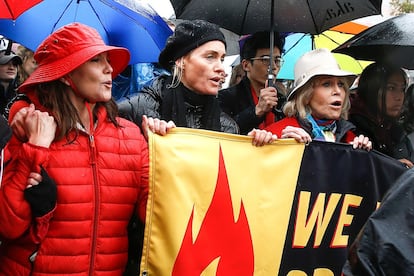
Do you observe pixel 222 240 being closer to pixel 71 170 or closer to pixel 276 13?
pixel 71 170

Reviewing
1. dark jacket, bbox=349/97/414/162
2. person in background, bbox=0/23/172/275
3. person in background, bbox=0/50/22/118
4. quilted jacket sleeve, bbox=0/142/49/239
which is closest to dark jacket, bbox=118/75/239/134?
person in background, bbox=0/23/172/275

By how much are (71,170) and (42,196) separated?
0.18 metres

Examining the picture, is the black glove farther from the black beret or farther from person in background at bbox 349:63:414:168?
person in background at bbox 349:63:414:168

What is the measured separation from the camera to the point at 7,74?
5000 millimetres

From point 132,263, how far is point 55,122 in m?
0.85

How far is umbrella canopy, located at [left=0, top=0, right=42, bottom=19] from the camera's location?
339cm

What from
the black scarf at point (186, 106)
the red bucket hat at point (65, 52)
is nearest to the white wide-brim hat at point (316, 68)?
the black scarf at point (186, 106)

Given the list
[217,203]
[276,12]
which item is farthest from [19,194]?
[276,12]

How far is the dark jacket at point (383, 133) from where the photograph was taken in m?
4.05

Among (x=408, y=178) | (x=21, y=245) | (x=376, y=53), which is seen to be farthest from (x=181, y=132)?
(x=376, y=53)

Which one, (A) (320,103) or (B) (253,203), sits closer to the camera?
(B) (253,203)

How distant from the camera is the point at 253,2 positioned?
4246mm

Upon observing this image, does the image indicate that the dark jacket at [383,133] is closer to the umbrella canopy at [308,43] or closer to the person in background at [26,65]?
the umbrella canopy at [308,43]

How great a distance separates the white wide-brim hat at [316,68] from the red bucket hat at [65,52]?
1393 millimetres
